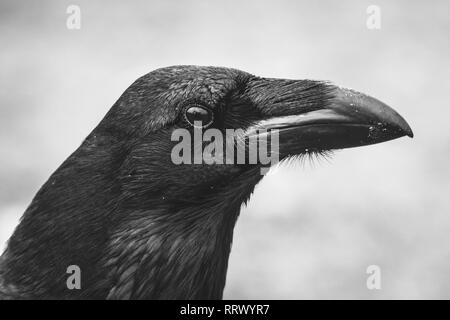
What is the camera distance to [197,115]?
443cm

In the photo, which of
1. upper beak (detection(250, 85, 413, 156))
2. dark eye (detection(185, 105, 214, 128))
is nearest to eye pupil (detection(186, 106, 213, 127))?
dark eye (detection(185, 105, 214, 128))

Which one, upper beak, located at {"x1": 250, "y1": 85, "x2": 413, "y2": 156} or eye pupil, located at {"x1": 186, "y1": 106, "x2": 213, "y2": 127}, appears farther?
eye pupil, located at {"x1": 186, "y1": 106, "x2": 213, "y2": 127}

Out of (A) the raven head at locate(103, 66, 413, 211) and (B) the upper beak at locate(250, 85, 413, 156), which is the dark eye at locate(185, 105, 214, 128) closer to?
(A) the raven head at locate(103, 66, 413, 211)

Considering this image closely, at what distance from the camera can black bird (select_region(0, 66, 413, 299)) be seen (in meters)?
4.25

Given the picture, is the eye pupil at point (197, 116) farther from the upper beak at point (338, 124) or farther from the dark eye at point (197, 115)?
the upper beak at point (338, 124)

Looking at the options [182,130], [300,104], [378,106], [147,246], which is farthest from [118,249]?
[378,106]

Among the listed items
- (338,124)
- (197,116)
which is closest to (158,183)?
(197,116)

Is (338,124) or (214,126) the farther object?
(214,126)

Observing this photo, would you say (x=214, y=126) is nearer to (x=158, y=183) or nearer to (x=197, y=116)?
(x=197, y=116)

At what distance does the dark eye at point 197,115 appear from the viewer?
14.5ft

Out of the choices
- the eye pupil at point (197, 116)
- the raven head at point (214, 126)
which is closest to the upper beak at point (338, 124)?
the raven head at point (214, 126)

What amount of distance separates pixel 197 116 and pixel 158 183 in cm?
49
